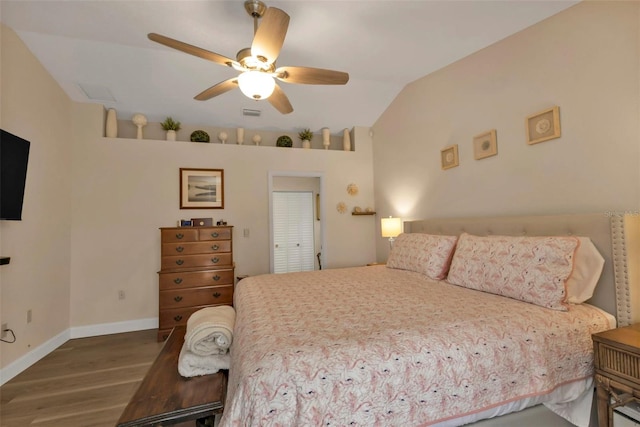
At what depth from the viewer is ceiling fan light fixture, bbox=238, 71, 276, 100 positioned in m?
1.88

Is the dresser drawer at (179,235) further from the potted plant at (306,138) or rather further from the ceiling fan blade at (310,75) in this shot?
the ceiling fan blade at (310,75)

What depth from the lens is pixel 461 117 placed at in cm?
279

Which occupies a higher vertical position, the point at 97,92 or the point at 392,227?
the point at 97,92

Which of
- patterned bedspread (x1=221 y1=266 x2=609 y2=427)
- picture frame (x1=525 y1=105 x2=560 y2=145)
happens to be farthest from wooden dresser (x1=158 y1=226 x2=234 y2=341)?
picture frame (x1=525 y1=105 x2=560 y2=145)

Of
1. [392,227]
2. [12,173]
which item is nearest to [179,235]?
[12,173]

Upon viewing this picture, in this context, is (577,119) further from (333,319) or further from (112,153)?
(112,153)

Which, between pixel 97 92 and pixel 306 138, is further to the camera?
pixel 306 138

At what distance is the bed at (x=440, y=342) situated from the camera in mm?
1018

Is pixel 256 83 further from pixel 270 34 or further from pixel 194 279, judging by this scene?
pixel 194 279

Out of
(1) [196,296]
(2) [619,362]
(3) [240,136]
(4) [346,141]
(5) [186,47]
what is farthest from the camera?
(4) [346,141]

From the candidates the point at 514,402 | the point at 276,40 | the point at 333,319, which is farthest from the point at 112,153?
→ the point at 514,402

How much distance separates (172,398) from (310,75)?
6.94ft

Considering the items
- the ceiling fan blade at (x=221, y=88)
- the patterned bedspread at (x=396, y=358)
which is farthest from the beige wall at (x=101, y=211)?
the patterned bedspread at (x=396, y=358)

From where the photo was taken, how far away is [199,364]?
1.50 meters
